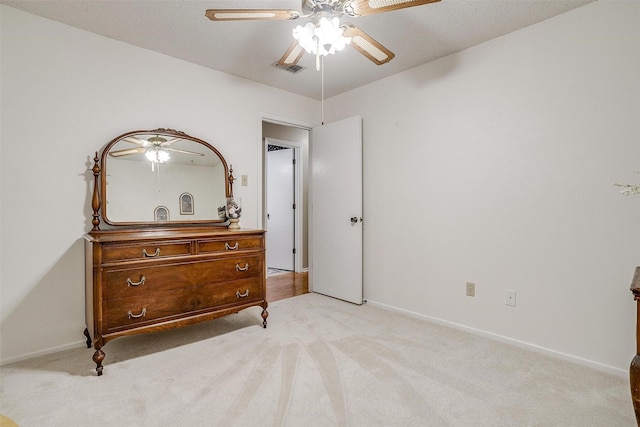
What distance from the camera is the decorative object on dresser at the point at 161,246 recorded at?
82.1 inches

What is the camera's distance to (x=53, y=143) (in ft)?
7.57

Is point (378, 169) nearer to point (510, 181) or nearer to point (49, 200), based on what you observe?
point (510, 181)

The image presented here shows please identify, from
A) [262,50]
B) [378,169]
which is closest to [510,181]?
[378,169]

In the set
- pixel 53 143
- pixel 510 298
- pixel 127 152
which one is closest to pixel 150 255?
pixel 127 152

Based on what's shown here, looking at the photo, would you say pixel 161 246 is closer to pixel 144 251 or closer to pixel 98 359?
pixel 144 251

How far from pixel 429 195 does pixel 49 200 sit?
3036mm

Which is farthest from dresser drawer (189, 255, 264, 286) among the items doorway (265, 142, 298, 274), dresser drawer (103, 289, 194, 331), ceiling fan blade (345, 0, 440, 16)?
doorway (265, 142, 298, 274)

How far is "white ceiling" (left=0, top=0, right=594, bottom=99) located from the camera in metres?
2.11

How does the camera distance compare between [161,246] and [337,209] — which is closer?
[161,246]

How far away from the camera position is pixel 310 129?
3959 millimetres

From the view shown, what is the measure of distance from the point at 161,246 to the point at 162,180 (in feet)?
2.56

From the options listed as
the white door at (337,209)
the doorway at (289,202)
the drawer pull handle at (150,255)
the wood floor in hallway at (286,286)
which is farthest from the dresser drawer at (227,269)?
the doorway at (289,202)

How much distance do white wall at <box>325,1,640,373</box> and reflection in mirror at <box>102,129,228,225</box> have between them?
1776 millimetres

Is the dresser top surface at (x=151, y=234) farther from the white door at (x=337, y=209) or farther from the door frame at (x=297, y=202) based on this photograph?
the door frame at (x=297, y=202)
